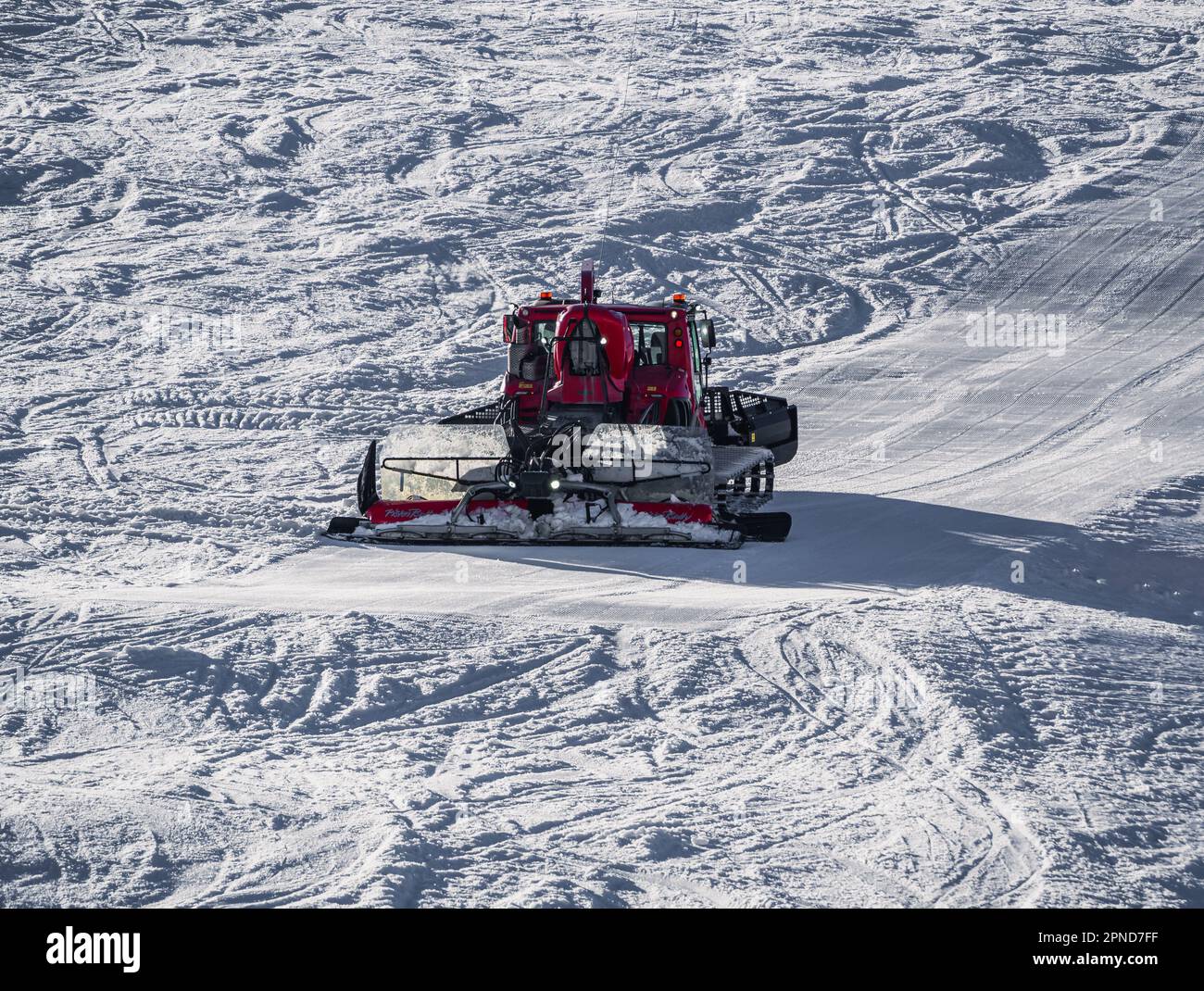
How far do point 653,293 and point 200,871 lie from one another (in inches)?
595

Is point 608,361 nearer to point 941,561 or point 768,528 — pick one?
point 768,528

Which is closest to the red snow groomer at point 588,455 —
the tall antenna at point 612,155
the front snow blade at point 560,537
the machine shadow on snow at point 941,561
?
the front snow blade at point 560,537

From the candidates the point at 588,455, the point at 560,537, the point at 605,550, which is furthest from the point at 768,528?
the point at 560,537

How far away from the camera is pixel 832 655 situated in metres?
7.95

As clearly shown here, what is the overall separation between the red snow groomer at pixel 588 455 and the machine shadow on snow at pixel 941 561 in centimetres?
21

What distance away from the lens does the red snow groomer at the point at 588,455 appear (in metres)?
10.5

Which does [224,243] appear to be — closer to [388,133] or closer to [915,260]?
[388,133]

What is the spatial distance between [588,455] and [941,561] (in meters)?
2.64

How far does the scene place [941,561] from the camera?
33.8ft

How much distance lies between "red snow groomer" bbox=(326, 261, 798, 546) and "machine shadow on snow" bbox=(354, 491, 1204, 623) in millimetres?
211

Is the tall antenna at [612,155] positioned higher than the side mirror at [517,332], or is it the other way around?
the tall antenna at [612,155]

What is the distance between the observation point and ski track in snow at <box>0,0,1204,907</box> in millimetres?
5914

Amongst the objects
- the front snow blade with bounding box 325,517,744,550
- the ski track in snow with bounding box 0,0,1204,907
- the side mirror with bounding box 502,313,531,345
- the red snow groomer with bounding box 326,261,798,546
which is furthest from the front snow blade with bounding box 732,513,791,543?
the side mirror with bounding box 502,313,531,345

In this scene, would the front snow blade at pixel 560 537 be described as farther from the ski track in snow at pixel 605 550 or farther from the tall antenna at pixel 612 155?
the tall antenna at pixel 612 155
